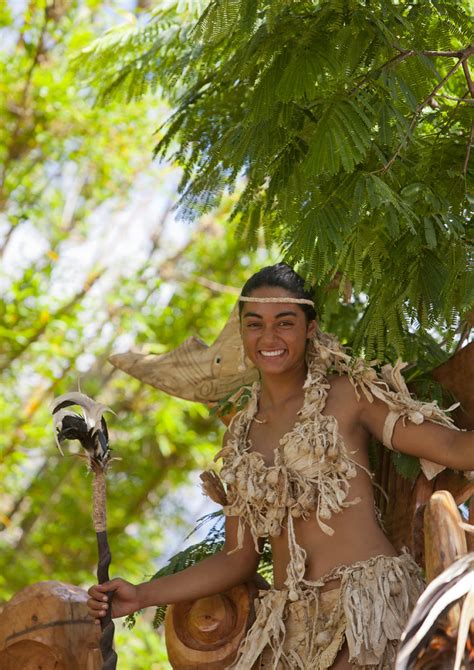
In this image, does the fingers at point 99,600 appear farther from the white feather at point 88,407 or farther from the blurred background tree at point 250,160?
the blurred background tree at point 250,160

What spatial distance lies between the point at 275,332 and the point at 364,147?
0.59 m

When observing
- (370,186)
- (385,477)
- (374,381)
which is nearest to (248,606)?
(385,477)

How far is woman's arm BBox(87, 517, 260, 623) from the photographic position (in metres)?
2.95

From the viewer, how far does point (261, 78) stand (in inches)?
118

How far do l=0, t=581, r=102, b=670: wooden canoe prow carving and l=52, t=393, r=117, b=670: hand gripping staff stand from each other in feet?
0.86

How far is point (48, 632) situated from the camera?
10.3 feet

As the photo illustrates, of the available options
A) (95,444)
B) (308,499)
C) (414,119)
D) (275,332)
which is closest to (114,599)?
(95,444)

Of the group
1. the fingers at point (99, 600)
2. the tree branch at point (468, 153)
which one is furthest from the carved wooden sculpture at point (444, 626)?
the tree branch at point (468, 153)

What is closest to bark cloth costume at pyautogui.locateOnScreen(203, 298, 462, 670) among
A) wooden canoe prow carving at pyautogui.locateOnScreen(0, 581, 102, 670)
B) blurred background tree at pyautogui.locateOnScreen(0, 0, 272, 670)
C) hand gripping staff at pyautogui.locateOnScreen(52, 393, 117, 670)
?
hand gripping staff at pyautogui.locateOnScreen(52, 393, 117, 670)

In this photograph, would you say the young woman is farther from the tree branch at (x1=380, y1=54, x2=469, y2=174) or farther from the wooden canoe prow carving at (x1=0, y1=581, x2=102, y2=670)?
the tree branch at (x1=380, y1=54, x2=469, y2=174)

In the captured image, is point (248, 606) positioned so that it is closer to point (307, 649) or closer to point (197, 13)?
point (307, 649)

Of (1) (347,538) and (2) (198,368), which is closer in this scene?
(1) (347,538)

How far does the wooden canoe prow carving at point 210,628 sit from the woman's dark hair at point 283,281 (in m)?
0.87

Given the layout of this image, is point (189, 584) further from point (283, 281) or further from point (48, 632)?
point (283, 281)
